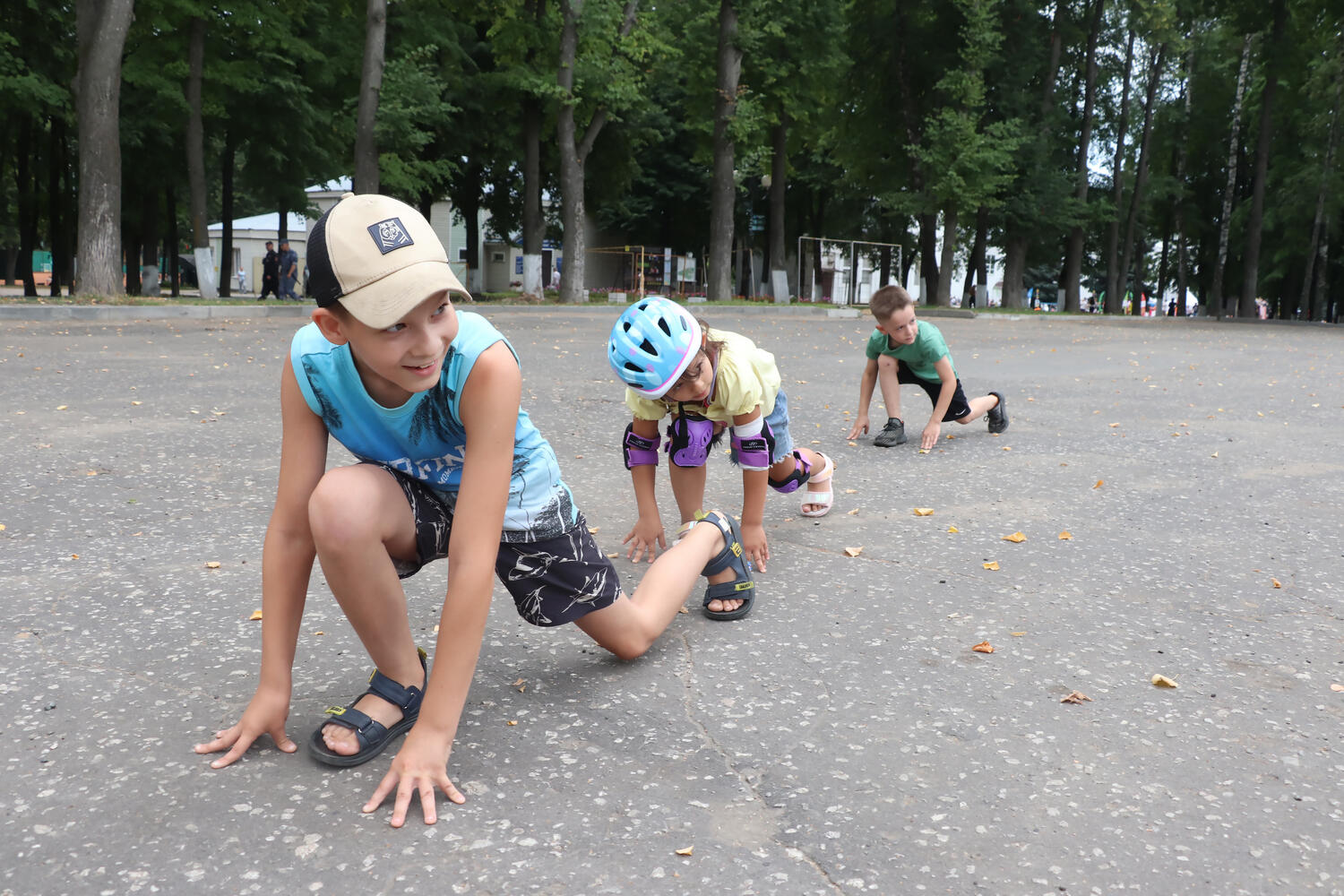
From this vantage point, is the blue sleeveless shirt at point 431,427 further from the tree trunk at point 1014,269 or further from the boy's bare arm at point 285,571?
the tree trunk at point 1014,269

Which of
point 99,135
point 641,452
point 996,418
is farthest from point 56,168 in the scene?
point 641,452

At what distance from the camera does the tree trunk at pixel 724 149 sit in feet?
89.2

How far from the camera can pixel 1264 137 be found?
3372 centimetres

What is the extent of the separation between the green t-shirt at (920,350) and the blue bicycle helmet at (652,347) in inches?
148

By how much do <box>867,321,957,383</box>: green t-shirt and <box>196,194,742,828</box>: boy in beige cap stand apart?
15.8 ft

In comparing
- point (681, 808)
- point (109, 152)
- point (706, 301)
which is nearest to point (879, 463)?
point (681, 808)

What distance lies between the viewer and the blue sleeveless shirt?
249cm

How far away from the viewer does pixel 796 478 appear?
495 cm

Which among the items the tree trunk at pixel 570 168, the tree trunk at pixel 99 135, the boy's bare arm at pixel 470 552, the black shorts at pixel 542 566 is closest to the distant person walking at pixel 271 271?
the tree trunk at pixel 570 168

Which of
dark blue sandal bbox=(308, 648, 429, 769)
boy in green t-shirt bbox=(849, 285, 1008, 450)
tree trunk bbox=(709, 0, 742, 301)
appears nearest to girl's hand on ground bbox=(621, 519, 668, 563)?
dark blue sandal bbox=(308, 648, 429, 769)

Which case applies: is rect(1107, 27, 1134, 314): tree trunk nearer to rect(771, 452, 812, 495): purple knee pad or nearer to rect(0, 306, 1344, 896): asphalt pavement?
rect(0, 306, 1344, 896): asphalt pavement

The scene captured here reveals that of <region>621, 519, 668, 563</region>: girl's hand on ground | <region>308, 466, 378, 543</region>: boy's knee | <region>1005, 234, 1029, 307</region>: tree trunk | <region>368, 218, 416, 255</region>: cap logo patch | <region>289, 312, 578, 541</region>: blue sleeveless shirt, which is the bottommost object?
<region>621, 519, 668, 563</region>: girl's hand on ground

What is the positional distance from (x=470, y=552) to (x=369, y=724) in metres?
0.53

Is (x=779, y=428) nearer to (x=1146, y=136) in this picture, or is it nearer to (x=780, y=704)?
(x=780, y=704)
